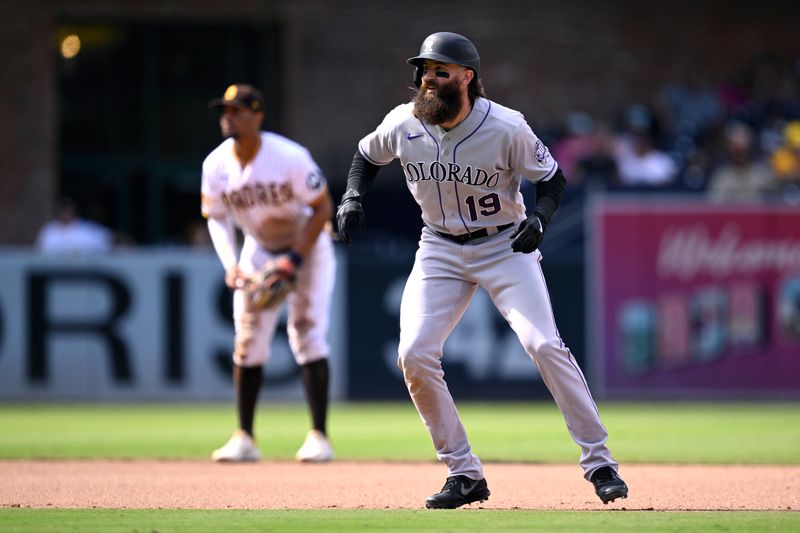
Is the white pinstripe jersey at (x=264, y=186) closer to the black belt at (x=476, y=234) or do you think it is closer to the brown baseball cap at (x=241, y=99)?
the brown baseball cap at (x=241, y=99)

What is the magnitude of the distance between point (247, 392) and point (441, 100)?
3530mm

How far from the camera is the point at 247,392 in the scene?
9.62 meters

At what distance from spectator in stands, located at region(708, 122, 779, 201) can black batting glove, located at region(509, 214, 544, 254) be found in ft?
32.6

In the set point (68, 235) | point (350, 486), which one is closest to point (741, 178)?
point (68, 235)

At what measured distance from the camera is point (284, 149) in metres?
9.52

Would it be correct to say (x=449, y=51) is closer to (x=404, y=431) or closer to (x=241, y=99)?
(x=241, y=99)

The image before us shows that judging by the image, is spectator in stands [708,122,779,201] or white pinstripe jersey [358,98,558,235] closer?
white pinstripe jersey [358,98,558,235]

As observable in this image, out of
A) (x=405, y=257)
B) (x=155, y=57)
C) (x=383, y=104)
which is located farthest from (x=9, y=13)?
(x=405, y=257)

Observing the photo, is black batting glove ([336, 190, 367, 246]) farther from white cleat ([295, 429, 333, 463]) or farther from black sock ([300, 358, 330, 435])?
black sock ([300, 358, 330, 435])

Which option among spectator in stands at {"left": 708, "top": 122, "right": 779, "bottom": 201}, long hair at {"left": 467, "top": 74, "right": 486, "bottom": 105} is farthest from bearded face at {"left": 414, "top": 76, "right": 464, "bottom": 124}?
spectator in stands at {"left": 708, "top": 122, "right": 779, "bottom": 201}

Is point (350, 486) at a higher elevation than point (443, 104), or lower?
lower

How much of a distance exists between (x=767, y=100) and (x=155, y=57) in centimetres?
866

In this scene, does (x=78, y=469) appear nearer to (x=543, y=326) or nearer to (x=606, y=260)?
(x=543, y=326)

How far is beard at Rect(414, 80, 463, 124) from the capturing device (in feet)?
22.0
